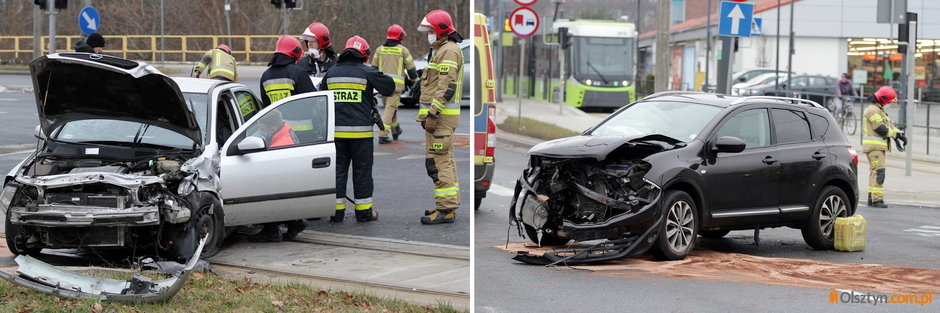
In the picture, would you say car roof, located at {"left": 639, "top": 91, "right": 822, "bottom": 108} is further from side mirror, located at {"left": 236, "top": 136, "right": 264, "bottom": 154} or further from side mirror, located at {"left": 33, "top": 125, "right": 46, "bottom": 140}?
side mirror, located at {"left": 33, "top": 125, "right": 46, "bottom": 140}

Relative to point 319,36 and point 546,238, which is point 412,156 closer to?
point 319,36

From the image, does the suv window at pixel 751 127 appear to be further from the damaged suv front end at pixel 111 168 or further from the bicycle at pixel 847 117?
the bicycle at pixel 847 117

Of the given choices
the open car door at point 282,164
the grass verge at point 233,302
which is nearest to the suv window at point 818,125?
the open car door at point 282,164

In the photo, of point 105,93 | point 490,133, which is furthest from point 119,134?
point 490,133

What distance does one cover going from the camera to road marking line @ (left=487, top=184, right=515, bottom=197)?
14.7 m

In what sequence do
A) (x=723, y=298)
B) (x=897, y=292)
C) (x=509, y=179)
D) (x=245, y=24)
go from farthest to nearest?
(x=509, y=179), (x=245, y=24), (x=897, y=292), (x=723, y=298)

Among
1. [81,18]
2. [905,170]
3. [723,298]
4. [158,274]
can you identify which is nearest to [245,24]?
[81,18]

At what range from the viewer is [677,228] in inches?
351

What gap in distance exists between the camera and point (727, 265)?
9086mm

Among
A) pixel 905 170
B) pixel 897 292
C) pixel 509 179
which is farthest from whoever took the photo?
pixel 905 170

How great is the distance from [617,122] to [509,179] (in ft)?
21.9

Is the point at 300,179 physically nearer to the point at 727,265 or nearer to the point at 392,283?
the point at 392,283

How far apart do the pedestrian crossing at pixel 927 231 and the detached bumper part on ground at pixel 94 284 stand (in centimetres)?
830

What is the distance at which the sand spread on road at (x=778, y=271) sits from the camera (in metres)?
8.38
